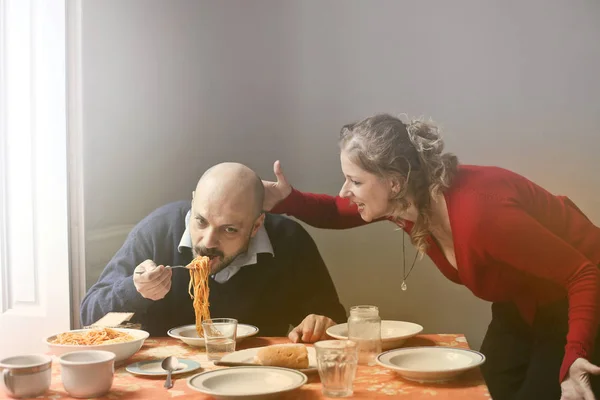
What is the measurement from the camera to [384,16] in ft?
8.22

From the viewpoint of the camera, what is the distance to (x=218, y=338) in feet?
6.51

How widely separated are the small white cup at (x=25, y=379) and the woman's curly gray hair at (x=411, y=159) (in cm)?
125

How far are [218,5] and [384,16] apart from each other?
0.66 metres

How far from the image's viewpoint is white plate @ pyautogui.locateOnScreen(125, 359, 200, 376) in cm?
180

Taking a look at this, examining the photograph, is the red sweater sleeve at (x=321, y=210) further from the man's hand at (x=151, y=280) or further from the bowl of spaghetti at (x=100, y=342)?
the bowl of spaghetti at (x=100, y=342)

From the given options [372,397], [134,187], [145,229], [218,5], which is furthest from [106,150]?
[372,397]

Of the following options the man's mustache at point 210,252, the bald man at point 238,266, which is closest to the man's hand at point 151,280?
the bald man at point 238,266

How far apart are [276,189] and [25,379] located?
1.25m

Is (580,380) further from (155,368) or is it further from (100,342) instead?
(100,342)

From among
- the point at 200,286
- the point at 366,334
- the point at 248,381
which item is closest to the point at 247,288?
the point at 200,286

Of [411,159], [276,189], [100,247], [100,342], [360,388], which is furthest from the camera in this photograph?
[100,247]

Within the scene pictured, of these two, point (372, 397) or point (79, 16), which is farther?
point (79, 16)

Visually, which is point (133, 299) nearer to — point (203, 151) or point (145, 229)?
point (145, 229)

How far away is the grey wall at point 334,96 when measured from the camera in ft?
7.78
